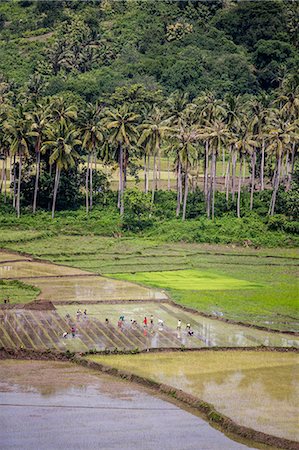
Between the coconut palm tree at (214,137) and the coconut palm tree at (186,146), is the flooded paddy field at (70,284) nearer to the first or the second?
the coconut palm tree at (186,146)

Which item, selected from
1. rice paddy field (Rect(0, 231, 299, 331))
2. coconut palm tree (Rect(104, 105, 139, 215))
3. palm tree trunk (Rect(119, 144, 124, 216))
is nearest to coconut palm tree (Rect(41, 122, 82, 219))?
coconut palm tree (Rect(104, 105, 139, 215))

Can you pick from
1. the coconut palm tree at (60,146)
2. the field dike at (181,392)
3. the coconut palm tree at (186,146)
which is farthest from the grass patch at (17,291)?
the coconut palm tree at (186,146)

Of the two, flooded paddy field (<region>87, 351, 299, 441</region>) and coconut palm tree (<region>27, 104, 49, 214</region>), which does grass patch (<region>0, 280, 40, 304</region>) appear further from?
coconut palm tree (<region>27, 104, 49, 214</region>)

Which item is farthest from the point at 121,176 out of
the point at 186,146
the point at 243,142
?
the point at 243,142

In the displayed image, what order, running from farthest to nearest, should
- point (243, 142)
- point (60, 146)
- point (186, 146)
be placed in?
point (243, 142)
point (186, 146)
point (60, 146)

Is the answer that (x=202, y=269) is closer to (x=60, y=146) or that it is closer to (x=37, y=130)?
(x=60, y=146)

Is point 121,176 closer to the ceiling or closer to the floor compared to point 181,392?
closer to the ceiling

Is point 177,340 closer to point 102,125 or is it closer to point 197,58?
point 102,125

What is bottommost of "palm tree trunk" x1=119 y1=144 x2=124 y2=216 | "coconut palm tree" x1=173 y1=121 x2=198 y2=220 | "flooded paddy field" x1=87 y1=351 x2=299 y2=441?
"flooded paddy field" x1=87 y1=351 x2=299 y2=441

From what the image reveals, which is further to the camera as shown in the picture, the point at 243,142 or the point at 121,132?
the point at 243,142
